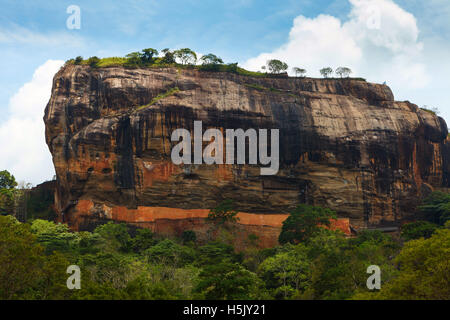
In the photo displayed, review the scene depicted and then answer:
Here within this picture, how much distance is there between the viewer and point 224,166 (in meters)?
36.9

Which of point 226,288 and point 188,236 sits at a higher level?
point 188,236

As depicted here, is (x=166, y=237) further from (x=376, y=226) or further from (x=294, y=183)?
(x=376, y=226)

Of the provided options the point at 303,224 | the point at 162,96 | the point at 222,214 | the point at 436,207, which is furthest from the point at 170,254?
the point at 436,207

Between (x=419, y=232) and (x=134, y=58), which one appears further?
(x=134, y=58)

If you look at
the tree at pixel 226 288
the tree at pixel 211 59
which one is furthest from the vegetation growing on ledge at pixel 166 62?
the tree at pixel 226 288

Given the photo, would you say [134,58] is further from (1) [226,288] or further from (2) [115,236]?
(1) [226,288]

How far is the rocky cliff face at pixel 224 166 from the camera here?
117 feet

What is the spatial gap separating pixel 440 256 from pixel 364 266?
4.50m

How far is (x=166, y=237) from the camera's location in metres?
34.4

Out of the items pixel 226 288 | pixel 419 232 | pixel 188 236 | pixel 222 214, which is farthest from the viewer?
pixel 222 214

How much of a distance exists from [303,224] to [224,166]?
7.47 metres

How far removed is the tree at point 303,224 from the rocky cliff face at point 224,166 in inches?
123
